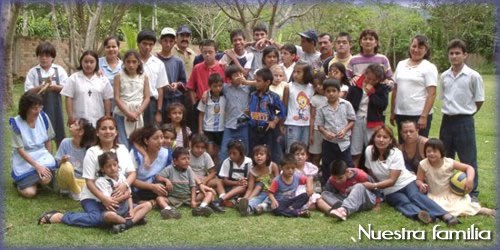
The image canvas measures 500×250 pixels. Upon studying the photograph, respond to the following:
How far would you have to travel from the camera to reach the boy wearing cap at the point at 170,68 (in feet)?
20.1

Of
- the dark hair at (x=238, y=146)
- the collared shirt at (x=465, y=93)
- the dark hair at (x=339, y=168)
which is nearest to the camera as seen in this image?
the dark hair at (x=339, y=168)

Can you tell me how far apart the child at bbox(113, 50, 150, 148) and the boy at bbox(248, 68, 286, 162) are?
1.08 metres

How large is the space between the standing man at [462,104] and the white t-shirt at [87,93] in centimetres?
328

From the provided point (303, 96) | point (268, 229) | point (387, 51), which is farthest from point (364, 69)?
point (387, 51)

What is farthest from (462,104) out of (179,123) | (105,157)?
(105,157)

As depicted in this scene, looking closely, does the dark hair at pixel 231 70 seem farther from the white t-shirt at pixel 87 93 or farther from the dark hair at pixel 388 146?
the dark hair at pixel 388 146

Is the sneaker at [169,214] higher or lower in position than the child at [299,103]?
lower

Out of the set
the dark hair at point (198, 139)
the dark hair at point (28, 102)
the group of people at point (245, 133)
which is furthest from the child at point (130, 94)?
the dark hair at point (28, 102)

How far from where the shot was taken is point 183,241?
4438 millimetres

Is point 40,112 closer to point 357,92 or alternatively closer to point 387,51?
point 357,92

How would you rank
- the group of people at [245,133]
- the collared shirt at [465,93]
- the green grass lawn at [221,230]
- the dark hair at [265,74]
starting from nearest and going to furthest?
the green grass lawn at [221,230] < the group of people at [245,133] < the collared shirt at [465,93] < the dark hair at [265,74]

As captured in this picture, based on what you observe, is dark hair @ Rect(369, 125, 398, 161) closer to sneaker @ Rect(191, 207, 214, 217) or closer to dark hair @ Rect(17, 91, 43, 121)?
sneaker @ Rect(191, 207, 214, 217)

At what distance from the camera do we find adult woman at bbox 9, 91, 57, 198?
5.57 m

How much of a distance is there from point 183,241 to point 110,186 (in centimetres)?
82
